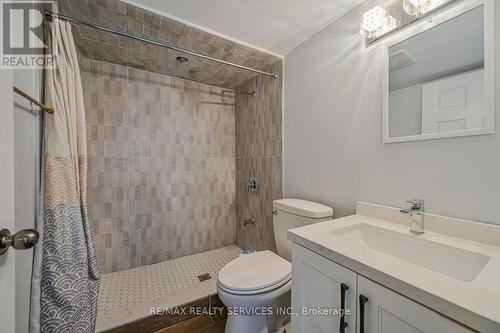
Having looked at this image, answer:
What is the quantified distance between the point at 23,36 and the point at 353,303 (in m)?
1.53

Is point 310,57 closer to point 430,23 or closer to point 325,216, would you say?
point 430,23

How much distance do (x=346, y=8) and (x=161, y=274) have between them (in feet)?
8.37

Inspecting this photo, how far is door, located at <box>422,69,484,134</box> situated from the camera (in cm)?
77

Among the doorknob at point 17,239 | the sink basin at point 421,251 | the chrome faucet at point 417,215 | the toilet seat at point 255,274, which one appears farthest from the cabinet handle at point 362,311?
the doorknob at point 17,239

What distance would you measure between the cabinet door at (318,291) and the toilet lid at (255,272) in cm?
29

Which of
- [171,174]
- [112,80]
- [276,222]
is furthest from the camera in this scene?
[171,174]

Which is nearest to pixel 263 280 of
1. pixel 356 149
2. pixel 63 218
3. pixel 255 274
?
pixel 255 274

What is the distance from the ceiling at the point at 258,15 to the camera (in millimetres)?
1187

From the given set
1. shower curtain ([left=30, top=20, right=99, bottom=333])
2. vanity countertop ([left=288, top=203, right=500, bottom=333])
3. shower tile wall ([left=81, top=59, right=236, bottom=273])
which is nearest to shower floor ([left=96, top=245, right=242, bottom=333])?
shower tile wall ([left=81, top=59, right=236, bottom=273])

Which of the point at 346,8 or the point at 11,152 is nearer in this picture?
the point at 11,152

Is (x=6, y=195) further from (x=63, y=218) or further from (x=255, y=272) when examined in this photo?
(x=255, y=272)

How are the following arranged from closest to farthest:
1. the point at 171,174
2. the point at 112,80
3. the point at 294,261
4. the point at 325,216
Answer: the point at 294,261 → the point at 325,216 → the point at 112,80 → the point at 171,174

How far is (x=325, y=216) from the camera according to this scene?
1203 millimetres

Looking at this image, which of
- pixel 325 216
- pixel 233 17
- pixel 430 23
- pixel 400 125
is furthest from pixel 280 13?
pixel 325 216
